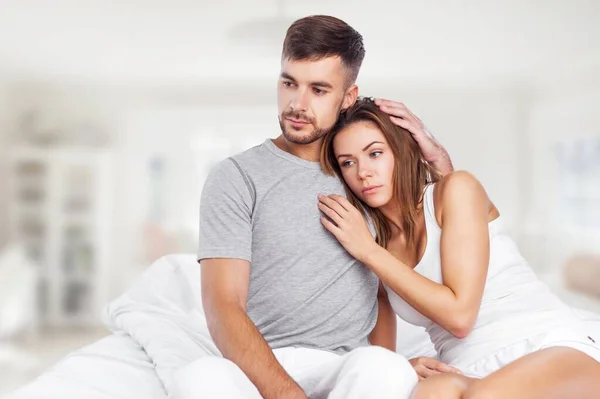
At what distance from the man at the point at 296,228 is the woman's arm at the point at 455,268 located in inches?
7.3

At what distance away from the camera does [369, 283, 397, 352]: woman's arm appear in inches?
68.1

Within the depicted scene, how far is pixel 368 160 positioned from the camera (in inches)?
62.2

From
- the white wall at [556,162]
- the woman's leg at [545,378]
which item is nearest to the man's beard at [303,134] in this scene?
the woman's leg at [545,378]

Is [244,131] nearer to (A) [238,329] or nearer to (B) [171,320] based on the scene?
(B) [171,320]

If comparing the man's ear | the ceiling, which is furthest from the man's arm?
the ceiling

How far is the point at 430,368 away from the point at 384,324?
31 cm

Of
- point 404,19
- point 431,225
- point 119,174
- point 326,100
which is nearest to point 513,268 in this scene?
point 431,225

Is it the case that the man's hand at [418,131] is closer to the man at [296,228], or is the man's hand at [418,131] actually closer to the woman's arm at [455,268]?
the man at [296,228]

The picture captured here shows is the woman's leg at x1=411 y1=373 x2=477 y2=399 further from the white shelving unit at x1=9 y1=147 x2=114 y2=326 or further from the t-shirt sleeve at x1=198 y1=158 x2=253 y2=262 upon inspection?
the white shelving unit at x1=9 y1=147 x2=114 y2=326

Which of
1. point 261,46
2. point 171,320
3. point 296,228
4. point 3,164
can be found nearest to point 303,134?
point 296,228

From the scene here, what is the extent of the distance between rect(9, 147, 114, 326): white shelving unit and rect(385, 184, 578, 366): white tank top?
2963 millimetres

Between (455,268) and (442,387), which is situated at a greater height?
(455,268)

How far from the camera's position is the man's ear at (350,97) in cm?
166

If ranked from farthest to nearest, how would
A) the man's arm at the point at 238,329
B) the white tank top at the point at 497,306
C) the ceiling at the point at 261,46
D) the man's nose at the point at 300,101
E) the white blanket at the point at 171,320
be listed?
the ceiling at the point at 261,46, the white blanket at the point at 171,320, the man's nose at the point at 300,101, the white tank top at the point at 497,306, the man's arm at the point at 238,329
